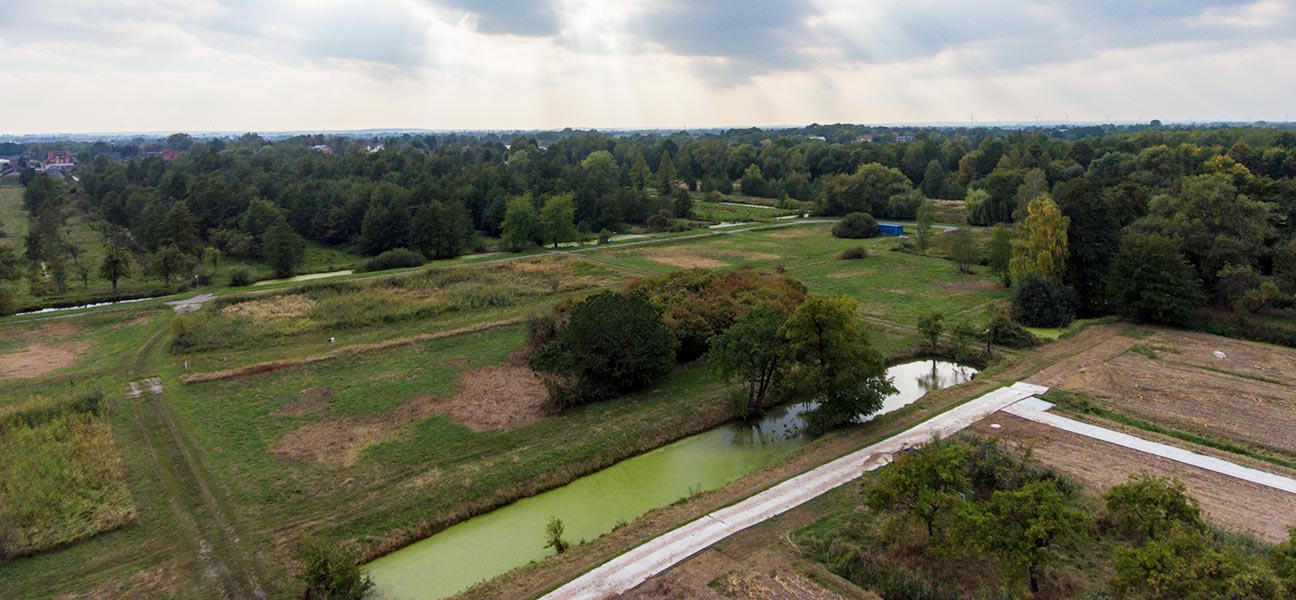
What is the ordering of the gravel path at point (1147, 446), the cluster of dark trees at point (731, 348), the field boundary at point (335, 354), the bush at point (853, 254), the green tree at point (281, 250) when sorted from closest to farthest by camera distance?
the gravel path at point (1147, 446), the cluster of dark trees at point (731, 348), the field boundary at point (335, 354), the green tree at point (281, 250), the bush at point (853, 254)

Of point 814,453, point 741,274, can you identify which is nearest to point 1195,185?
point 741,274

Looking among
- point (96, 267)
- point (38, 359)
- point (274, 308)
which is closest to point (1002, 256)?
point (274, 308)

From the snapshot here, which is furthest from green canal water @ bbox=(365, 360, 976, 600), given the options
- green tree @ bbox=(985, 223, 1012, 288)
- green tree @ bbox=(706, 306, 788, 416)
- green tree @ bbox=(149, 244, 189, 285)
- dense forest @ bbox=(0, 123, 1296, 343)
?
green tree @ bbox=(149, 244, 189, 285)

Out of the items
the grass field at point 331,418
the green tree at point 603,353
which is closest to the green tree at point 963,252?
the grass field at point 331,418

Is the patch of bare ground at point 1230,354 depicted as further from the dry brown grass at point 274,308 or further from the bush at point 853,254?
the dry brown grass at point 274,308

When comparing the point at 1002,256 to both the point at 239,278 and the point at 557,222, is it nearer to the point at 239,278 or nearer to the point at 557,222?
the point at 557,222

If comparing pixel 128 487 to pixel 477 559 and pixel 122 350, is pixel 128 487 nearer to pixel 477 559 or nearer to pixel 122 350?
pixel 477 559
